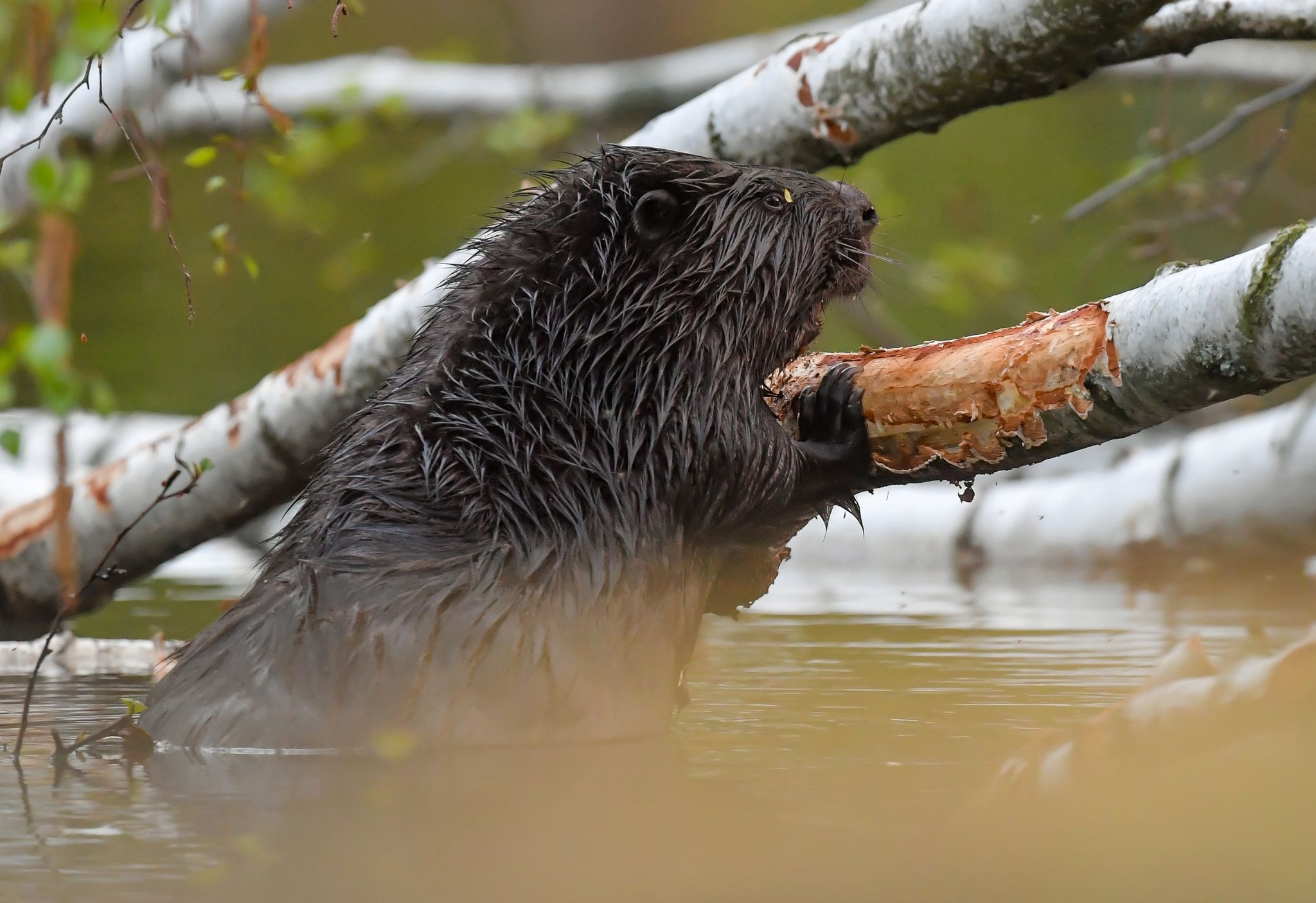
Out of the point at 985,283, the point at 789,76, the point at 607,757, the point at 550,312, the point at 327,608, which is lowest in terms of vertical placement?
the point at 985,283

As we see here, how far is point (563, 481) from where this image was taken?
7.57 ft

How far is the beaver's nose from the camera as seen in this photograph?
280 cm

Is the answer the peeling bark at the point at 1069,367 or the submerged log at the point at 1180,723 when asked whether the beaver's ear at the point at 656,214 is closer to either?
the peeling bark at the point at 1069,367

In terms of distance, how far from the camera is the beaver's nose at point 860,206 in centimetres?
280

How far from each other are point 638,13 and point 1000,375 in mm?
7279

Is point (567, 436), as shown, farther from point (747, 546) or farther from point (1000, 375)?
point (1000, 375)

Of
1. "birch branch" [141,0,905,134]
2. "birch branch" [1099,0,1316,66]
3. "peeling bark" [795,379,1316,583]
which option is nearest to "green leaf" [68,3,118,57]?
"birch branch" [1099,0,1316,66]

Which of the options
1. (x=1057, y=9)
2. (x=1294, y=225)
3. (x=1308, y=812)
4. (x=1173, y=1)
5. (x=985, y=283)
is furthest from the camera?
(x=985, y=283)

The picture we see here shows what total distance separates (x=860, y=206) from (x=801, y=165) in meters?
0.43

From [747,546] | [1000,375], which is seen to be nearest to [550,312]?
[747,546]

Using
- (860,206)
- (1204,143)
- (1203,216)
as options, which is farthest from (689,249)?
(1203,216)

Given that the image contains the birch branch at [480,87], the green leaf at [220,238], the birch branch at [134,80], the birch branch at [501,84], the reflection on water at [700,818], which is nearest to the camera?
the reflection on water at [700,818]

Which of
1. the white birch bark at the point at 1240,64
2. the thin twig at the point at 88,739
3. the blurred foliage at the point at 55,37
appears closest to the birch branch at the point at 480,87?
the white birch bark at the point at 1240,64

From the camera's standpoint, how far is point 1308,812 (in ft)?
5.34
